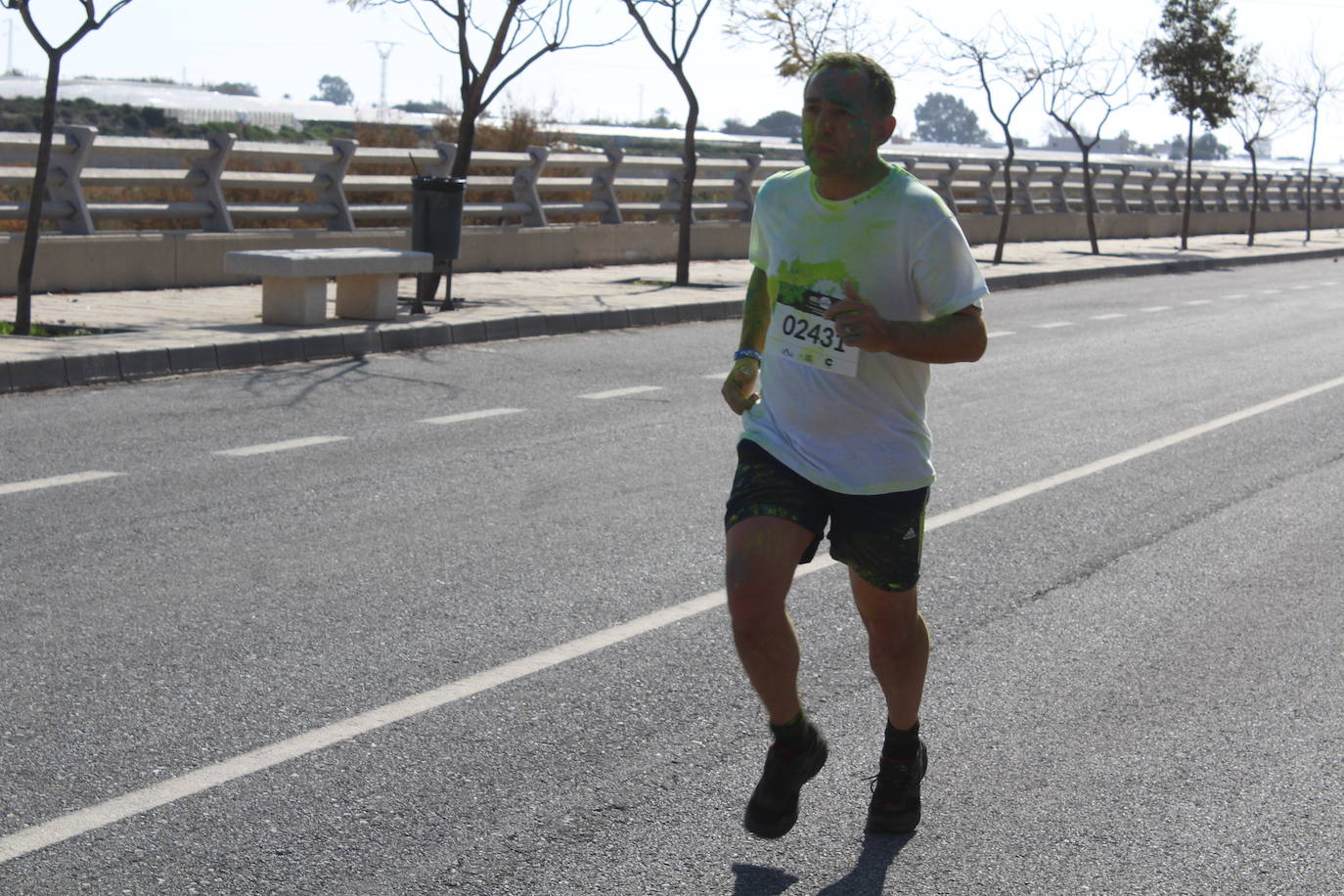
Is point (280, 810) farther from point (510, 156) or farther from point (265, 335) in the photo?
point (510, 156)

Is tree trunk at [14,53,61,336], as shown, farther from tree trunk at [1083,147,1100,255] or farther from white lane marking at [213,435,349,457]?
tree trunk at [1083,147,1100,255]

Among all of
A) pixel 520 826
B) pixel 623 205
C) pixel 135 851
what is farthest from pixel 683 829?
pixel 623 205

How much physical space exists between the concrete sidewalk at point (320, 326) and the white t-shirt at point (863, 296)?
8.18 meters

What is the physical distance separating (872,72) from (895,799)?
1.65 m

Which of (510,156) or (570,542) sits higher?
(510,156)

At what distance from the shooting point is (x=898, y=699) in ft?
13.1

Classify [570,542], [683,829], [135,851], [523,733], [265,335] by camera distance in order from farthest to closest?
[265,335] < [570,542] < [523,733] < [683,829] < [135,851]

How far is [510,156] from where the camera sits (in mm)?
22094

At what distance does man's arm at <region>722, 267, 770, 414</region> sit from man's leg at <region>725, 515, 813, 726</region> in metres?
0.32

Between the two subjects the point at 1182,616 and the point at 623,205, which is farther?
the point at 623,205

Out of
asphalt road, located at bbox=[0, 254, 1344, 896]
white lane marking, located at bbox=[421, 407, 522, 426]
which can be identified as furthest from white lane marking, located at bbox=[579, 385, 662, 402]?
asphalt road, located at bbox=[0, 254, 1344, 896]

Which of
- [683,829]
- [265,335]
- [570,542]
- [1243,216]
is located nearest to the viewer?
[683,829]

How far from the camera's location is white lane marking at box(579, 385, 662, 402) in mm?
11336

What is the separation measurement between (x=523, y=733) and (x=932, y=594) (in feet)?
7.16
